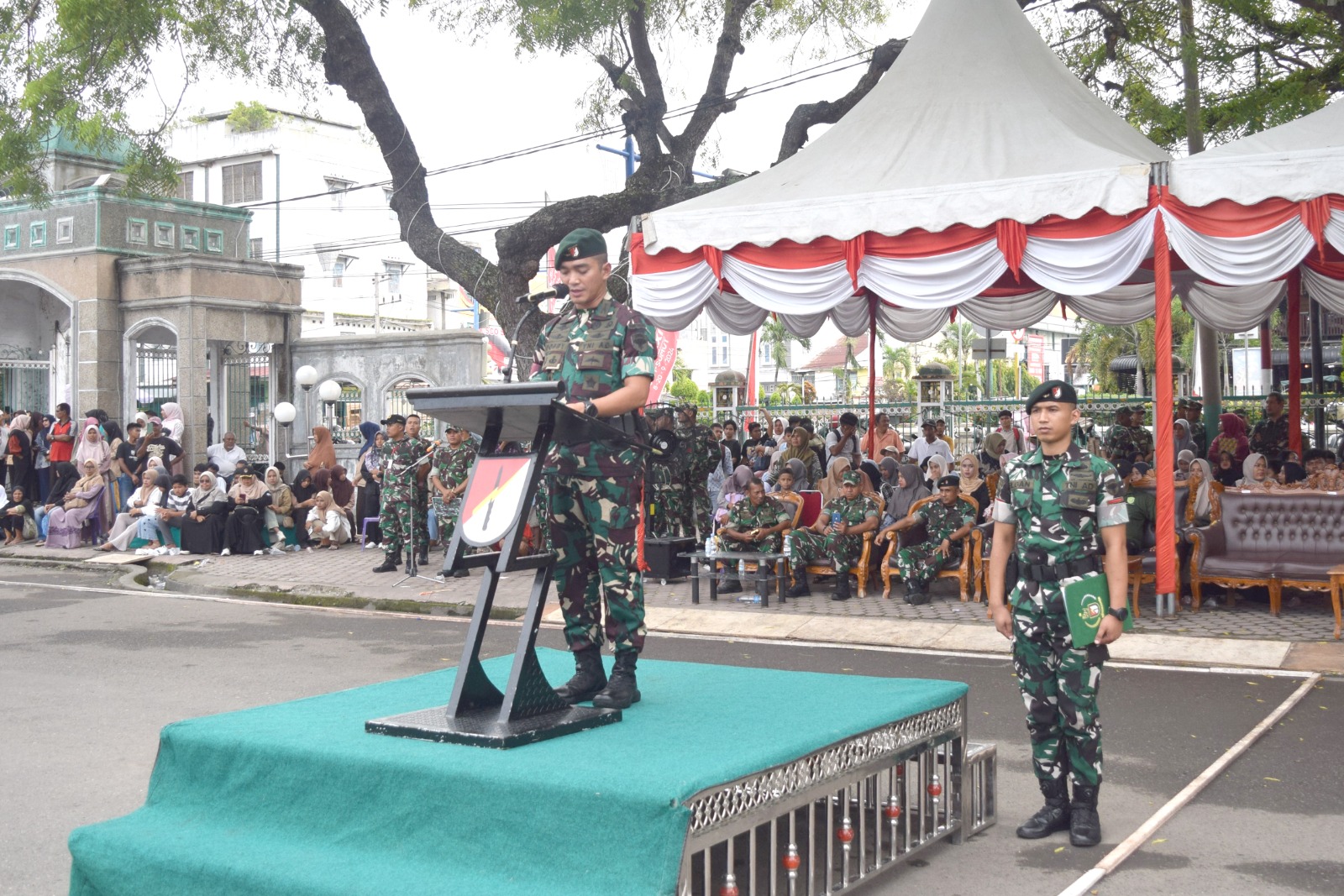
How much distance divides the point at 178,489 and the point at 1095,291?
12419 millimetres

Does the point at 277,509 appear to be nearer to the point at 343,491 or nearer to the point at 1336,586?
the point at 343,491

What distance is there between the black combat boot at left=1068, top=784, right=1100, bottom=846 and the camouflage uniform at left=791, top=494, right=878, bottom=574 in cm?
724

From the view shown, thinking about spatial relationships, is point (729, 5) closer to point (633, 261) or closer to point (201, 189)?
point (633, 261)

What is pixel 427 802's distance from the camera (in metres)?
4.06

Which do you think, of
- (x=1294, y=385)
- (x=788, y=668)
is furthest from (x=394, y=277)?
(x=788, y=668)

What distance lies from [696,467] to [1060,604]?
9842mm

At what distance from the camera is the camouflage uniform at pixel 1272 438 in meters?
16.4

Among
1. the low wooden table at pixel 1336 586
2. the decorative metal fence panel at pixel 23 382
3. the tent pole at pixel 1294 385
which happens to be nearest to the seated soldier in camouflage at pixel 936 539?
the low wooden table at pixel 1336 586

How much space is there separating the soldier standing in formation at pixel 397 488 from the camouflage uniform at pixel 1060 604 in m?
10.3

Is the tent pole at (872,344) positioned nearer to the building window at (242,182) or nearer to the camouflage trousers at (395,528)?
the camouflage trousers at (395,528)

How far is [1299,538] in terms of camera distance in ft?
35.0

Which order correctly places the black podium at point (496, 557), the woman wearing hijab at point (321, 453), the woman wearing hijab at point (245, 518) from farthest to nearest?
the woman wearing hijab at point (321, 453), the woman wearing hijab at point (245, 518), the black podium at point (496, 557)

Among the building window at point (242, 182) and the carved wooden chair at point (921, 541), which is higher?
the building window at point (242, 182)

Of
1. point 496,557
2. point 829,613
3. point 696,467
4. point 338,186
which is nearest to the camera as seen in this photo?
point 496,557
